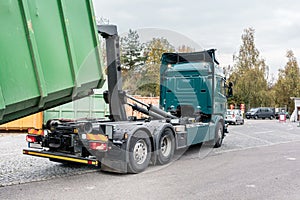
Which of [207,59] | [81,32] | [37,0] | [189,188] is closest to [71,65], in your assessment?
[81,32]

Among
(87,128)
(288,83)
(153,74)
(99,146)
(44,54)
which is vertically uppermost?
(288,83)

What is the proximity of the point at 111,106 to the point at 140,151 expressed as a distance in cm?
159

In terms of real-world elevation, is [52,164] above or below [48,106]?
below

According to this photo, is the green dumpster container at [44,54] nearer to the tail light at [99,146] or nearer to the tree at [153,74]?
the tail light at [99,146]

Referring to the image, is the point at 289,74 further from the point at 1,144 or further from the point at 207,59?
the point at 1,144

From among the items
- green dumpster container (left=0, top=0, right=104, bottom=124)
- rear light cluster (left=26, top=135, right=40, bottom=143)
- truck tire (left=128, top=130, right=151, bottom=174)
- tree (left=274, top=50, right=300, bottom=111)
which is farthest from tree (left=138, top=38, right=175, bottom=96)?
tree (left=274, top=50, right=300, bottom=111)

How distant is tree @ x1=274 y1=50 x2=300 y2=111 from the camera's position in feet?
147

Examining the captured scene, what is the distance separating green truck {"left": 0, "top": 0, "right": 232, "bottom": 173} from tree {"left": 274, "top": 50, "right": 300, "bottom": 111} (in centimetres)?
3756

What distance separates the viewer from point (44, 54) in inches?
197

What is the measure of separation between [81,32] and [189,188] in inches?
137

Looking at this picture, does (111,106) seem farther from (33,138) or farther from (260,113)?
(260,113)

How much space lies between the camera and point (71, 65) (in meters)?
5.48

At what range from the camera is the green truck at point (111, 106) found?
505 cm

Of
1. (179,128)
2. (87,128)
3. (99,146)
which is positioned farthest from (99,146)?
(179,128)
